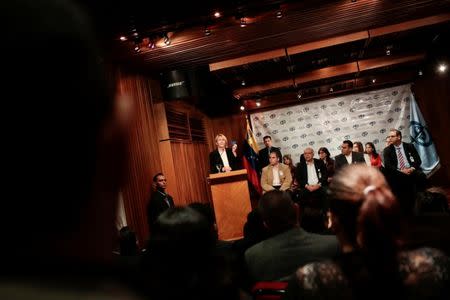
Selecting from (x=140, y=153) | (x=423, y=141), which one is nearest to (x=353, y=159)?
(x=423, y=141)

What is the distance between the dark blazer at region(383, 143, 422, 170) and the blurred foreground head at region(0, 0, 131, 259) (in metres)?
6.70

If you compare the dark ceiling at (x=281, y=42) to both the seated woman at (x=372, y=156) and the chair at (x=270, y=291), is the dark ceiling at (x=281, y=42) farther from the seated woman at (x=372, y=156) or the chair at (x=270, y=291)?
the chair at (x=270, y=291)

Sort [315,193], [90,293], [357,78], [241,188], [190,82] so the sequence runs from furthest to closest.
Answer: [357,78] → [315,193] → [190,82] → [241,188] → [90,293]

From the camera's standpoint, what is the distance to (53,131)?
32 cm

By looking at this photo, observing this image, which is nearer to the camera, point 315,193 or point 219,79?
point 315,193

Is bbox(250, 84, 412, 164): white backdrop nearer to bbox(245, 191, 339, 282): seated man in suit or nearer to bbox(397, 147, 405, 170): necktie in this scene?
bbox(397, 147, 405, 170): necktie

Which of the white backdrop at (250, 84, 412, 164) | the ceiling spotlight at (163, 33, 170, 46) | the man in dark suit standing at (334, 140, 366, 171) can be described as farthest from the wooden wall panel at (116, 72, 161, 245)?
the man in dark suit standing at (334, 140, 366, 171)

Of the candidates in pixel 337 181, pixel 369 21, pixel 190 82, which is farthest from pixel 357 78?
pixel 337 181

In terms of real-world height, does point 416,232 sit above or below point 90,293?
below

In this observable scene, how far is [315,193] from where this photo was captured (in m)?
6.39

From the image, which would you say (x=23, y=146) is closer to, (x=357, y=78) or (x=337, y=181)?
(x=337, y=181)

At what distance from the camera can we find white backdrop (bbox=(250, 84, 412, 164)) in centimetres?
810

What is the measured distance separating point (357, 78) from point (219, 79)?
134 inches

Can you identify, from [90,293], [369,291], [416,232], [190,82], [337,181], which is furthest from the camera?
[190,82]
